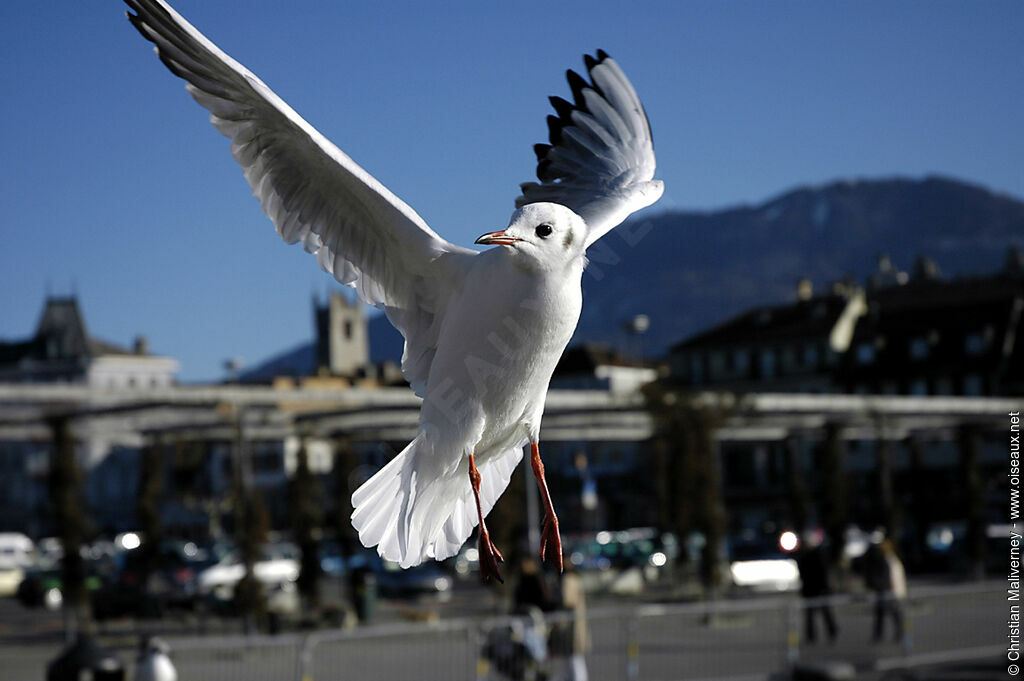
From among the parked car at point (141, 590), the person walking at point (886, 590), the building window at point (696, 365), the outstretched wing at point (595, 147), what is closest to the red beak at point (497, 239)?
the outstretched wing at point (595, 147)

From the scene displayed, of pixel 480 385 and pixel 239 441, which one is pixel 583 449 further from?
pixel 480 385

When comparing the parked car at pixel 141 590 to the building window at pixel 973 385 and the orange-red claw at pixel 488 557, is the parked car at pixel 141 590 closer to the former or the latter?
the orange-red claw at pixel 488 557

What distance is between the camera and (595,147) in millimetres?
3211

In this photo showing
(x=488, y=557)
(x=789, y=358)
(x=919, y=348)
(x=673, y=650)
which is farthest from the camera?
(x=789, y=358)

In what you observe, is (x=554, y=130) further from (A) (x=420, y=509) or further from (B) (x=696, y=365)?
(B) (x=696, y=365)

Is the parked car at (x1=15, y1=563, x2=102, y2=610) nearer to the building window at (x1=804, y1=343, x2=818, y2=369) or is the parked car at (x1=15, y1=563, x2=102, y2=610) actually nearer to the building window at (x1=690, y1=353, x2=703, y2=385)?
the building window at (x1=804, y1=343, x2=818, y2=369)

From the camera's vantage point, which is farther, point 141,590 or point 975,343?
point 975,343

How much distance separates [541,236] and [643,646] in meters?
11.6

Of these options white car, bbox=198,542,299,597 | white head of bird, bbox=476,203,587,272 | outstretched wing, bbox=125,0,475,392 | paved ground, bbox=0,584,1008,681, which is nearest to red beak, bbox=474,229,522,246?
white head of bird, bbox=476,203,587,272

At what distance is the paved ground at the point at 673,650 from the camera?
10.4 m

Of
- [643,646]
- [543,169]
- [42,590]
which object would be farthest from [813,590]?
[42,590]

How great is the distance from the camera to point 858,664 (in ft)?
40.4

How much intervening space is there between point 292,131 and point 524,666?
8023mm

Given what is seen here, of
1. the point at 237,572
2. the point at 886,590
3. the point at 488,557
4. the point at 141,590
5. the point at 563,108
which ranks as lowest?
the point at 237,572
